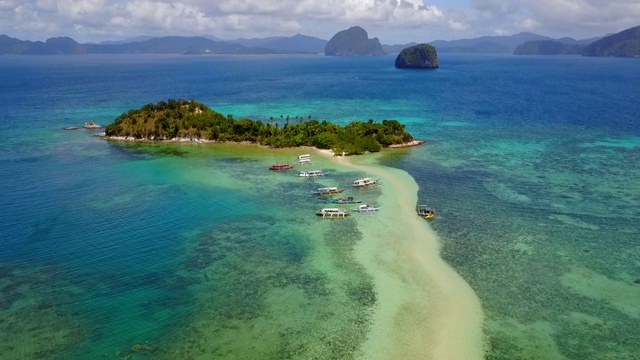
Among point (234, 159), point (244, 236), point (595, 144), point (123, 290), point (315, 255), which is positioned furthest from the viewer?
point (595, 144)

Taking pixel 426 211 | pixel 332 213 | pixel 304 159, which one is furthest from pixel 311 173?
pixel 426 211

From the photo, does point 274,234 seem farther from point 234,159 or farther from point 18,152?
point 18,152

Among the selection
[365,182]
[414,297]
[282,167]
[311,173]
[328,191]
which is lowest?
[414,297]

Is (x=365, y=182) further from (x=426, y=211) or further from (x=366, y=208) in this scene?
(x=426, y=211)

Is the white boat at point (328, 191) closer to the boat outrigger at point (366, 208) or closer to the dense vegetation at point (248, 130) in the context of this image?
the boat outrigger at point (366, 208)

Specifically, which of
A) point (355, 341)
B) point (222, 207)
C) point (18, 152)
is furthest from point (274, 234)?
point (18, 152)

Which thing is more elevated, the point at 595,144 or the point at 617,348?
the point at 595,144
